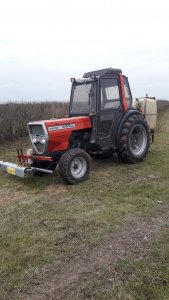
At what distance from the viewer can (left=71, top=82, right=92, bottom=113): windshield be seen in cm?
765

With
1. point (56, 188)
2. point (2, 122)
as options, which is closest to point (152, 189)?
point (56, 188)

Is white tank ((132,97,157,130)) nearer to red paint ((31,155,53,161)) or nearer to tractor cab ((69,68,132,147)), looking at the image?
tractor cab ((69,68,132,147))

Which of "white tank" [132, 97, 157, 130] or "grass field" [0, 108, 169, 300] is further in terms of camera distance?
"white tank" [132, 97, 157, 130]

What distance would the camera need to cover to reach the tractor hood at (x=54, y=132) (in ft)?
22.4

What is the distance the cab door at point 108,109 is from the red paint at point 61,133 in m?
0.44

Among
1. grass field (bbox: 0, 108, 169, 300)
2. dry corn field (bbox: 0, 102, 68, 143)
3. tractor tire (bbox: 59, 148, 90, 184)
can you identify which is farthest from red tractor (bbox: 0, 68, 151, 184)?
dry corn field (bbox: 0, 102, 68, 143)

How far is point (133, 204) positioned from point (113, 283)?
7.50 feet

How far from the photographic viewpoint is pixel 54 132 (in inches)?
271

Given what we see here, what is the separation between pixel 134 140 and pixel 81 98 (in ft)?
5.86

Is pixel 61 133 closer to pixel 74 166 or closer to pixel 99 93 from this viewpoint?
pixel 74 166

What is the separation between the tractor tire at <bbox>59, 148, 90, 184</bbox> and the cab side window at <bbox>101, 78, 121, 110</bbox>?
132 cm

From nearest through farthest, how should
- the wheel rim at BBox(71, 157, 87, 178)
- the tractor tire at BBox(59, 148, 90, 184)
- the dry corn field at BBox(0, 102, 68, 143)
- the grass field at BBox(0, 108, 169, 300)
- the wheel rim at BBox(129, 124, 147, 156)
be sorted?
the grass field at BBox(0, 108, 169, 300)
the tractor tire at BBox(59, 148, 90, 184)
the wheel rim at BBox(71, 157, 87, 178)
the wheel rim at BBox(129, 124, 147, 156)
the dry corn field at BBox(0, 102, 68, 143)

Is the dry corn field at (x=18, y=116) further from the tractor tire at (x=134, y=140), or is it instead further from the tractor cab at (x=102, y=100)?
the tractor tire at (x=134, y=140)

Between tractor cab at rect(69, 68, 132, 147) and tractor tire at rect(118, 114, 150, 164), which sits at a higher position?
tractor cab at rect(69, 68, 132, 147)
